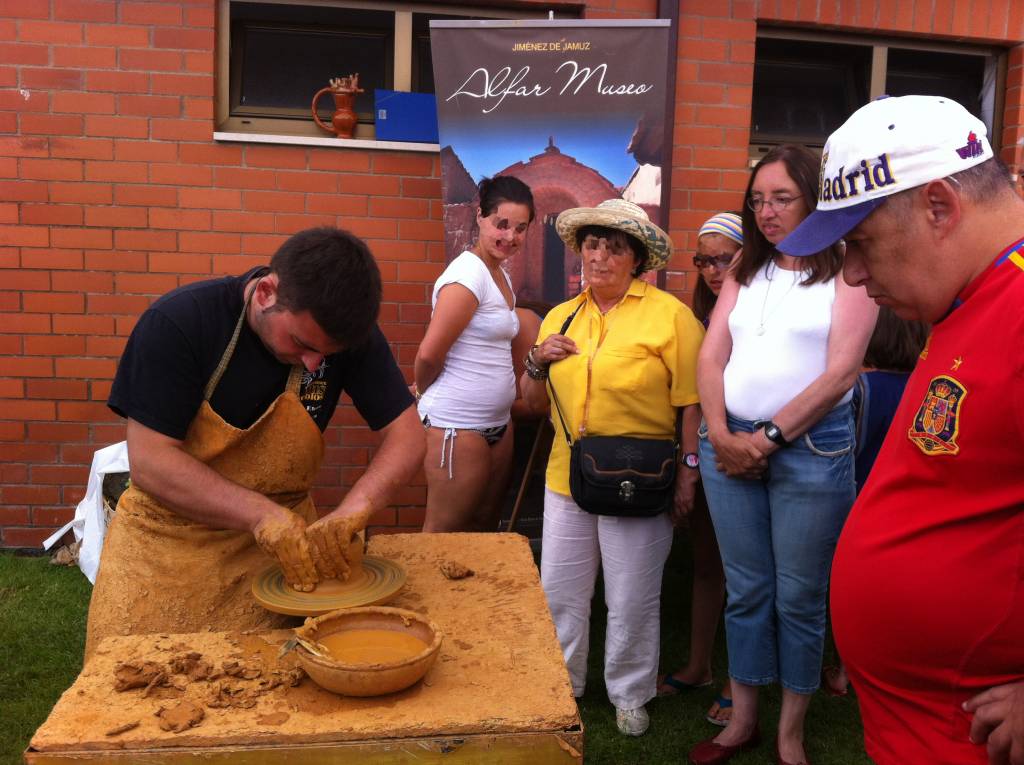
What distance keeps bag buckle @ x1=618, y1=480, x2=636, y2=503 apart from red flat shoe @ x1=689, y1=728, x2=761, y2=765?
0.95 m

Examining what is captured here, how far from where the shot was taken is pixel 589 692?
3.55m

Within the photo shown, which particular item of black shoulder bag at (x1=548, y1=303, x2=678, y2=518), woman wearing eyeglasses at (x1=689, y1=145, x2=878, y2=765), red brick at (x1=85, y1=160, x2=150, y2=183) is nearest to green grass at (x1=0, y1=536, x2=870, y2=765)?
woman wearing eyeglasses at (x1=689, y1=145, x2=878, y2=765)

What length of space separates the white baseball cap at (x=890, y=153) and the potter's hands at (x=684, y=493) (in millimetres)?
1728

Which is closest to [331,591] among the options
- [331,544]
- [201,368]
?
[331,544]

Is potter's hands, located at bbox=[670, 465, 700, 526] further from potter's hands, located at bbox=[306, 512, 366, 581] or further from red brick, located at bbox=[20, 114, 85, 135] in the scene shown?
red brick, located at bbox=[20, 114, 85, 135]

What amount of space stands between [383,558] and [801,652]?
5.06ft

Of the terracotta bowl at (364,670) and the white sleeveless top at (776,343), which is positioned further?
the white sleeveless top at (776,343)

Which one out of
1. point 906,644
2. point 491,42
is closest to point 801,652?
point 906,644

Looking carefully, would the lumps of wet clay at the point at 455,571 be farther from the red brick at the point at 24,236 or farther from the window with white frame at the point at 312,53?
the red brick at the point at 24,236

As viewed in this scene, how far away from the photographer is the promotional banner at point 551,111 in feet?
13.7

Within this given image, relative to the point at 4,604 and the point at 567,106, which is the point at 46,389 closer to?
the point at 4,604

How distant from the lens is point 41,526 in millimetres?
4598

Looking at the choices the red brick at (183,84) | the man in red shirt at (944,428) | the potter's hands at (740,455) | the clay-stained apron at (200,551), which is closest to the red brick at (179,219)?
the red brick at (183,84)

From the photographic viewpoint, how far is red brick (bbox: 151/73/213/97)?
4320mm
